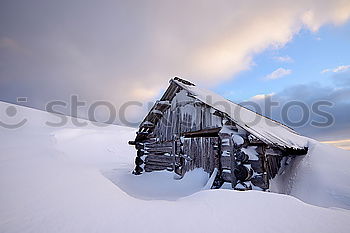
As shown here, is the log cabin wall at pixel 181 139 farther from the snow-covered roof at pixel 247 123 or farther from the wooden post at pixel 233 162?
the wooden post at pixel 233 162

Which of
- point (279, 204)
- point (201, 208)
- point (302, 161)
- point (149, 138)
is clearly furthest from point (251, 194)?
point (149, 138)

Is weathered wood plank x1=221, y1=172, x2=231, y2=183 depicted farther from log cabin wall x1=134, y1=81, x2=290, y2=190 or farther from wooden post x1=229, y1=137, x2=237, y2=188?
wooden post x1=229, y1=137, x2=237, y2=188

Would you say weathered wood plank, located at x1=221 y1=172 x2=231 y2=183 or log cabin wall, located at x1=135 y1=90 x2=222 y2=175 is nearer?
weathered wood plank, located at x1=221 y1=172 x2=231 y2=183

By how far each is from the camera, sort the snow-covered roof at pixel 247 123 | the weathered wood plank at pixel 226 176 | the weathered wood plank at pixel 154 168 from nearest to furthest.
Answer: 1. the snow-covered roof at pixel 247 123
2. the weathered wood plank at pixel 226 176
3. the weathered wood plank at pixel 154 168

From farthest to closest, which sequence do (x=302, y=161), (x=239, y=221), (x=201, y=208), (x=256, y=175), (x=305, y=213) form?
(x=302, y=161)
(x=256, y=175)
(x=201, y=208)
(x=305, y=213)
(x=239, y=221)

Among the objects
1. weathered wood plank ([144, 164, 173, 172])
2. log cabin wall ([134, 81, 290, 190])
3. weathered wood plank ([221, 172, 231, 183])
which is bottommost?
weathered wood plank ([144, 164, 173, 172])

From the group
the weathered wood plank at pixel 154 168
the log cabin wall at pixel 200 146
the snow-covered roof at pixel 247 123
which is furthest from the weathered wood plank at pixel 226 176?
the weathered wood plank at pixel 154 168

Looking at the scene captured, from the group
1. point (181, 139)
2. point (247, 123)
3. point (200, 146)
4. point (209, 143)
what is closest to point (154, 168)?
point (181, 139)

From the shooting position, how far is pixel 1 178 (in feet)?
12.5

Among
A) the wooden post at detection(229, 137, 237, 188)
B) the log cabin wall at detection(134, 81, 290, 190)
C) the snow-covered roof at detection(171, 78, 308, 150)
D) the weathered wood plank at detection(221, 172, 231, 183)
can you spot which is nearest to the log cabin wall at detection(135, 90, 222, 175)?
the log cabin wall at detection(134, 81, 290, 190)

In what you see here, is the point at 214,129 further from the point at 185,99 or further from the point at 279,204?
the point at 279,204

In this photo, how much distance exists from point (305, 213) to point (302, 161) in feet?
22.1

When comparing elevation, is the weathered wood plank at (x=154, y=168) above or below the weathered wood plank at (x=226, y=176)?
below

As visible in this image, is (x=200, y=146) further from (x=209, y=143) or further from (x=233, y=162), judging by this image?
(x=233, y=162)
